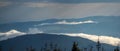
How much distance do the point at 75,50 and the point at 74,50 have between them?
34 centimetres

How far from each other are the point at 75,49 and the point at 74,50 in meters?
0.37

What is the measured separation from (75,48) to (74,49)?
0.35 m

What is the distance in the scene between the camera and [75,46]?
117 m

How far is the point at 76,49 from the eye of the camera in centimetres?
11612

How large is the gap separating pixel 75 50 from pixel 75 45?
1747mm

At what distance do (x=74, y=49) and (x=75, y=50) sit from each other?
493 millimetres

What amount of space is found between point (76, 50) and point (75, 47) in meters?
1.04

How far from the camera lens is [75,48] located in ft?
382

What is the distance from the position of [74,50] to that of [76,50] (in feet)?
2.10

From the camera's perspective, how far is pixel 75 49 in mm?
116250

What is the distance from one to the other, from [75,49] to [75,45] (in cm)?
150

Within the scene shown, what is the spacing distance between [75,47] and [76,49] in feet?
2.49

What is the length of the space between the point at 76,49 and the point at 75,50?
341 millimetres

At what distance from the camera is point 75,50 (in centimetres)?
11612
